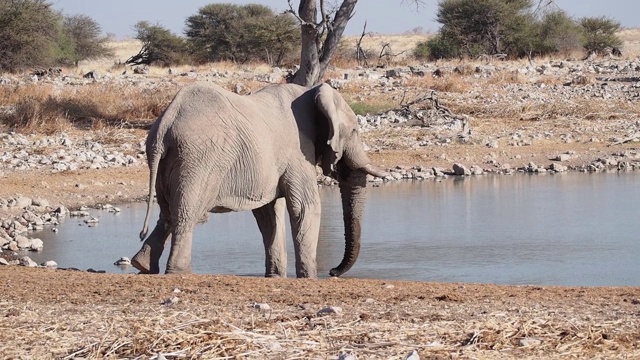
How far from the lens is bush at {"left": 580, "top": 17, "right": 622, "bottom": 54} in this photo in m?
50.7

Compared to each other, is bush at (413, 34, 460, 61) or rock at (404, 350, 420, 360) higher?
bush at (413, 34, 460, 61)

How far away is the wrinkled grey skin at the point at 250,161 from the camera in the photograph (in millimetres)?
9047

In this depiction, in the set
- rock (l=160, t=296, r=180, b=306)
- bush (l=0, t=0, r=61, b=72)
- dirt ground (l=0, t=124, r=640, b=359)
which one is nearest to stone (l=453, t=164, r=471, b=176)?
dirt ground (l=0, t=124, r=640, b=359)

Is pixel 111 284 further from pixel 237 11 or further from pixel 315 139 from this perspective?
pixel 237 11

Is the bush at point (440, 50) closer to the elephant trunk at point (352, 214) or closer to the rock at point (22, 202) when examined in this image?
the rock at point (22, 202)

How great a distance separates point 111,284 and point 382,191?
9069mm

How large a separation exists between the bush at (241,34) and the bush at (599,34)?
13326mm

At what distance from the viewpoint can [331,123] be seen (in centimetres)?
980

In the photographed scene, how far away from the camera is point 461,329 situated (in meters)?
5.99

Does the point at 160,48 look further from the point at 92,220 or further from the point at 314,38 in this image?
the point at 92,220

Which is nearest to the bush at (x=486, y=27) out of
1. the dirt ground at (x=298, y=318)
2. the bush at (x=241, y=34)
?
the bush at (x=241, y=34)

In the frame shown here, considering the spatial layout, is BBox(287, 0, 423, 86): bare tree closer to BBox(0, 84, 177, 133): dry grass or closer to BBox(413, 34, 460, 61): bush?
BBox(0, 84, 177, 133): dry grass

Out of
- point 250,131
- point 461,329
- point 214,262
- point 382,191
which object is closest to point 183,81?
point 382,191

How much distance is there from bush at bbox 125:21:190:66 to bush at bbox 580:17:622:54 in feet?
57.1
